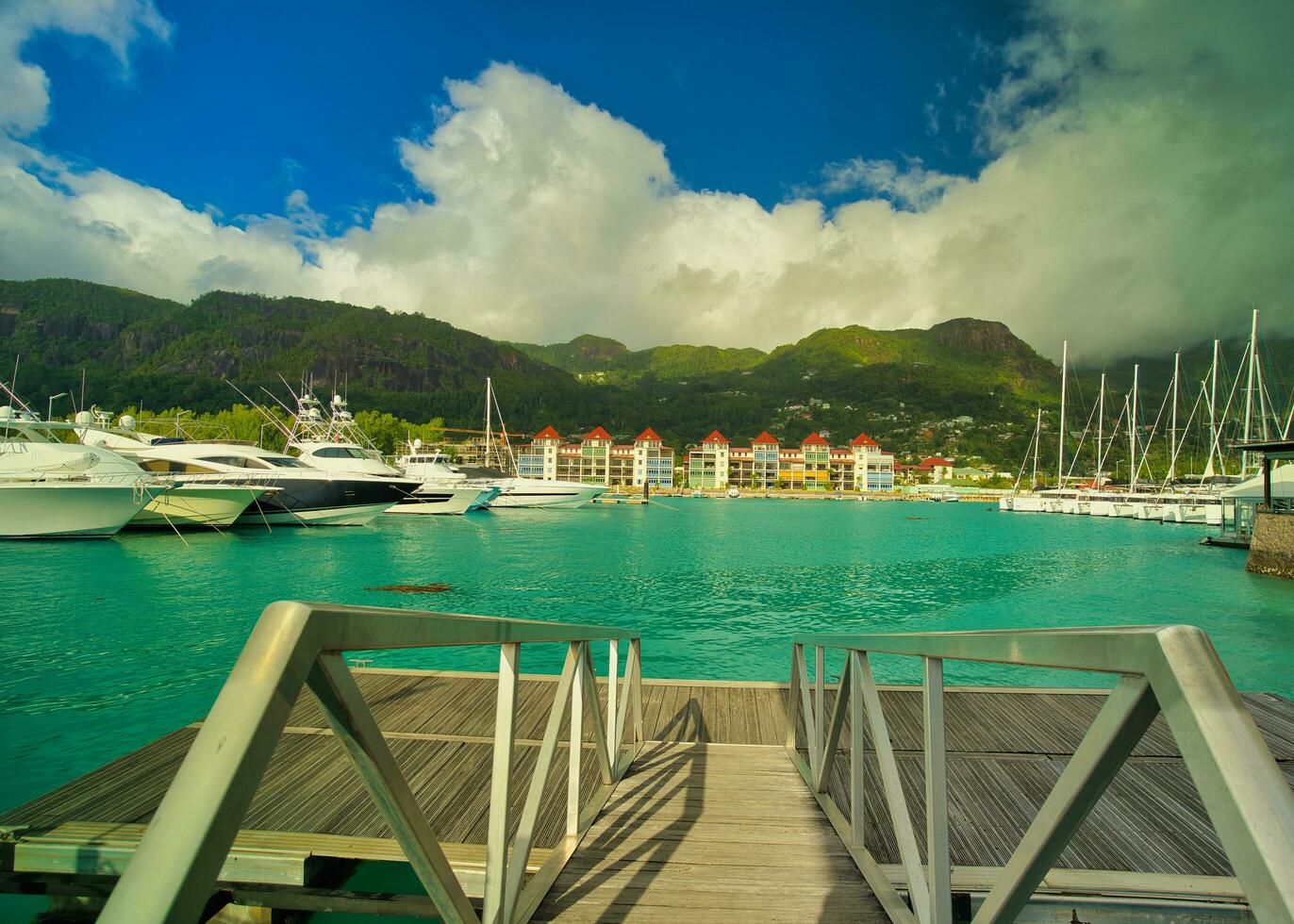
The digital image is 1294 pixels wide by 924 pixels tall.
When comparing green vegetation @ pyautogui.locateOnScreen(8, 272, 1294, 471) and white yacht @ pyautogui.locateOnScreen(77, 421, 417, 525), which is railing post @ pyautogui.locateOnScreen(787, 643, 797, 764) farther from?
green vegetation @ pyautogui.locateOnScreen(8, 272, 1294, 471)

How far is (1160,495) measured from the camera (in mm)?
55281

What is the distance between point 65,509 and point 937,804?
34442 mm

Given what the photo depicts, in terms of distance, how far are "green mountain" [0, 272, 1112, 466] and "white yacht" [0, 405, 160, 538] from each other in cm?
8400

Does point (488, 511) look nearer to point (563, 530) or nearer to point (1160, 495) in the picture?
point (563, 530)

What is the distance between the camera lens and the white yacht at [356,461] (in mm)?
38188

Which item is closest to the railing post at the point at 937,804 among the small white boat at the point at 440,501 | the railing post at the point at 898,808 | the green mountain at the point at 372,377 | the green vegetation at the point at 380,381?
the railing post at the point at 898,808

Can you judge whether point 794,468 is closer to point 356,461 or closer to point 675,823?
point 356,461

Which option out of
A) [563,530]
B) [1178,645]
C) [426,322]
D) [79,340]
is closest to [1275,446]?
[1178,645]

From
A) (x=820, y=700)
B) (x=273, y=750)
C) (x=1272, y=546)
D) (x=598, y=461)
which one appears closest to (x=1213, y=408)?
(x=1272, y=546)

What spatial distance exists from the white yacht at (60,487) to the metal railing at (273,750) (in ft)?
106

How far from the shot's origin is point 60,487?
87.2 ft

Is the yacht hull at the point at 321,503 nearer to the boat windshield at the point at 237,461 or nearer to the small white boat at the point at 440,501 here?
the boat windshield at the point at 237,461

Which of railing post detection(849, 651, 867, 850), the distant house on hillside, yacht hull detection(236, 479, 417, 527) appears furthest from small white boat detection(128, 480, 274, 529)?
the distant house on hillside

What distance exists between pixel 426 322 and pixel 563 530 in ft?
555
